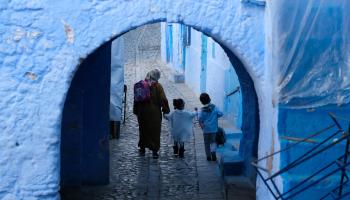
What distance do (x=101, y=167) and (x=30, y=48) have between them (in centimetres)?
348

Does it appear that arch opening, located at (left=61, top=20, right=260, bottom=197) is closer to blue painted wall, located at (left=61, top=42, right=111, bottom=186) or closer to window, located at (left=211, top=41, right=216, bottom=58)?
blue painted wall, located at (left=61, top=42, right=111, bottom=186)

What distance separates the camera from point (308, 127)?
5.74 meters

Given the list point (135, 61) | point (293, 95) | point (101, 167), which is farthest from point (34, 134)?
point (135, 61)

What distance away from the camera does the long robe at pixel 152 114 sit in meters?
10.2

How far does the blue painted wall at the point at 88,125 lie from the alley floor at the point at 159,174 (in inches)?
9.6

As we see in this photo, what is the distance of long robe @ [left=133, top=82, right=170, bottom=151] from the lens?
10.2 metres

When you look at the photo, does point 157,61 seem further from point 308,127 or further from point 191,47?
point 308,127

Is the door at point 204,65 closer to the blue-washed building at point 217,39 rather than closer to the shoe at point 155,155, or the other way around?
the shoe at point 155,155

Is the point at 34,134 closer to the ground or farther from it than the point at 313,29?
closer to the ground

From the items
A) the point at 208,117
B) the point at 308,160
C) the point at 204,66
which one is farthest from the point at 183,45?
the point at 308,160

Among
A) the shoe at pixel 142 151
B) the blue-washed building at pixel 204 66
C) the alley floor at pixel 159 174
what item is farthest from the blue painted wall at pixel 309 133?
the blue-washed building at pixel 204 66

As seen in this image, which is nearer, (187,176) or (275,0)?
(275,0)

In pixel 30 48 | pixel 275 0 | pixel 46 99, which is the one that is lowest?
pixel 46 99

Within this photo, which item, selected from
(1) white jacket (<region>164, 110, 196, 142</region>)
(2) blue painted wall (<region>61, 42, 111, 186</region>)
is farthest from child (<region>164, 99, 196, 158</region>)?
(2) blue painted wall (<region>61, 42, 111, 186</region>)
